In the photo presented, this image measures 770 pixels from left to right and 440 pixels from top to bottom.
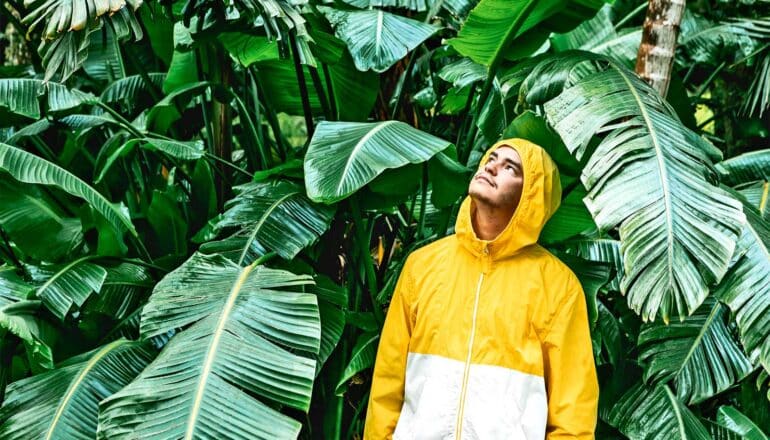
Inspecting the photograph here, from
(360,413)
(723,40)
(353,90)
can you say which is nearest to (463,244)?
(360,413)

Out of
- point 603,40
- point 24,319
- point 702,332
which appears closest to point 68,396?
point 24,319

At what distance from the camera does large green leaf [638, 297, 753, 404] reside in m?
3.13

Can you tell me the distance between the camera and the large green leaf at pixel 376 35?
3.35 m

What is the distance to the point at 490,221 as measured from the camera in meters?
2.47

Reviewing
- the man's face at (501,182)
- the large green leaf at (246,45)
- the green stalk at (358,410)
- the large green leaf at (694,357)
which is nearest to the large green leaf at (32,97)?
the large green leaf at (246,45)

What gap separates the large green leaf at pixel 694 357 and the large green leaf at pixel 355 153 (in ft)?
3.85

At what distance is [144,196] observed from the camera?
164 inches

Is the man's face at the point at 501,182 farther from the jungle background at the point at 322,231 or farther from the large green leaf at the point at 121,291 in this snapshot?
the large green leaf at the point at 121,291

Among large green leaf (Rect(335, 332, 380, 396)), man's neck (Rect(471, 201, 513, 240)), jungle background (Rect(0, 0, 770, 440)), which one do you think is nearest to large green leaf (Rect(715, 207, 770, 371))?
jungle background (Rect(0, 0, 770, 440))

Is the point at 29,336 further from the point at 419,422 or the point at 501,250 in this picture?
the point at 501,250

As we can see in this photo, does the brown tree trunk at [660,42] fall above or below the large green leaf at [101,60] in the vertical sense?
above

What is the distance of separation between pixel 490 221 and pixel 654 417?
1.22 metres

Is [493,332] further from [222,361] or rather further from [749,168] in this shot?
[749,168]

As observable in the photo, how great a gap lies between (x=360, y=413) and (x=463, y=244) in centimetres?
112
